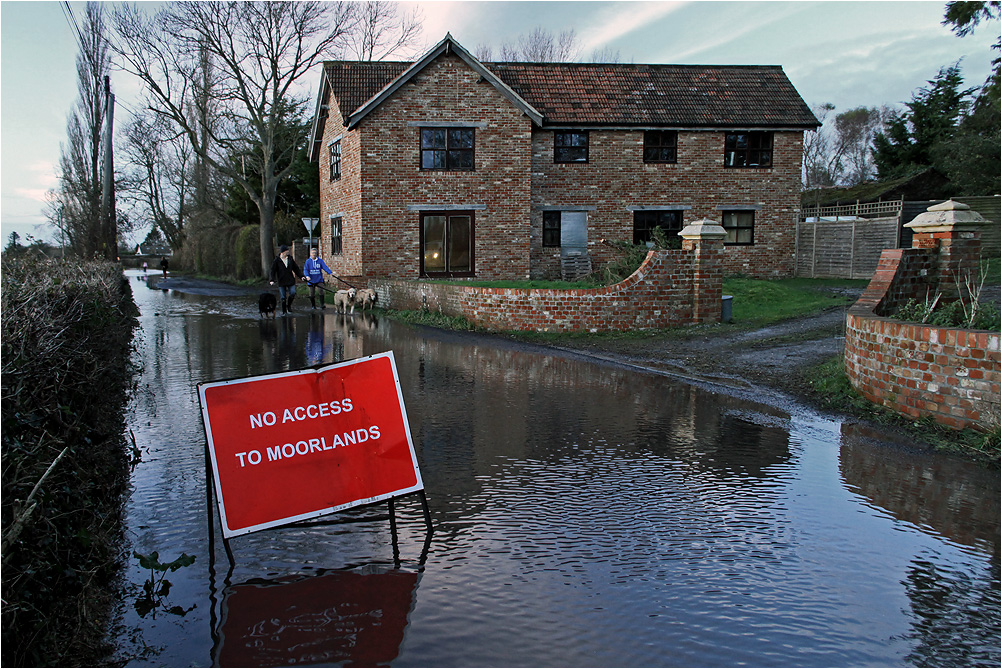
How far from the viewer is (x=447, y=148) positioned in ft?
84.3

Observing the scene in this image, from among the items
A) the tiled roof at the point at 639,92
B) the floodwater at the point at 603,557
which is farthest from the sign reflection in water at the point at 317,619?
the tiled roof at the point at 639,92

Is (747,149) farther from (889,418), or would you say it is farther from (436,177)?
(889,418)

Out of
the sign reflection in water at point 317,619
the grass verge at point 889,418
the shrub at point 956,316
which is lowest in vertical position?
the sign reflection in water at point 317,619

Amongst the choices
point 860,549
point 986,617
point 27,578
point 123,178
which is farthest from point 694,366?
point 123,178

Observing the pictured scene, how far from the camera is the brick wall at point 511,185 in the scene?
998 inches

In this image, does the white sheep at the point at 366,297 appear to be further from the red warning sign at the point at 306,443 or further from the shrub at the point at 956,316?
the red warning sign at the point at 306,443

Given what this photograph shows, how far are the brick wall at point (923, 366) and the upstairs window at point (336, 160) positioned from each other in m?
21.9

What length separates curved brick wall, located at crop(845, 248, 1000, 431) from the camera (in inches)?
271

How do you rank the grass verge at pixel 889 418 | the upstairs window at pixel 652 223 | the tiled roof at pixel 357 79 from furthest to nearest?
the upstairs window at pixel 652 223, the tiled roof at pixel 357 79, the grass verge at pixel 889 418

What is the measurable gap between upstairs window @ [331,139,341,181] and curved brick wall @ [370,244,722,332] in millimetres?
14933

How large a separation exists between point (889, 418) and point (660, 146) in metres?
22.0

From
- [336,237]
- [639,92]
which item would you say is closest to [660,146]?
[639,92]

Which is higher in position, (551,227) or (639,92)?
(639,92)

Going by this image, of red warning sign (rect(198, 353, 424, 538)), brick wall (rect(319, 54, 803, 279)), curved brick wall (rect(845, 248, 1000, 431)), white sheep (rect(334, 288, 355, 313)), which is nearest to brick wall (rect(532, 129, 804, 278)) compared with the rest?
brick wall (rect(319, 54, 803, 279))
